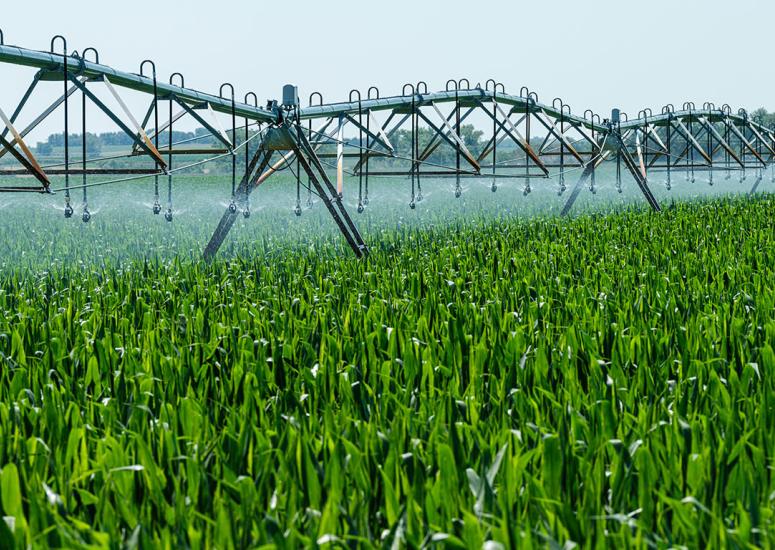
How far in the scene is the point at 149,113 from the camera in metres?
11.0

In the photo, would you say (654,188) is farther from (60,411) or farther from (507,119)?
(60,411)

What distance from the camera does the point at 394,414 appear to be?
12.4 feet

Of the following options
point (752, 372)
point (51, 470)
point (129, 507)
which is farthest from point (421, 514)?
point (752, 372)

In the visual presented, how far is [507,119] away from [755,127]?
17.2 meters

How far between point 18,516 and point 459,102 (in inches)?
526

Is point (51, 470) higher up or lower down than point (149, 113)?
lower down

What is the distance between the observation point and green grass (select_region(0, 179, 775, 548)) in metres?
2.57

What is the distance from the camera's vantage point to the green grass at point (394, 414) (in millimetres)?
2572

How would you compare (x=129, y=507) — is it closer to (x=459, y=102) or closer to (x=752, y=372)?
(x=752, y=372)

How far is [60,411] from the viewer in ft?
12.0

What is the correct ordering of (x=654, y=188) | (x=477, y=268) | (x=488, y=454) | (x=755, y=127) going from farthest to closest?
(x=654, y=188), (x=755, y=127), (x=477, y=268), (x=488, y=454)

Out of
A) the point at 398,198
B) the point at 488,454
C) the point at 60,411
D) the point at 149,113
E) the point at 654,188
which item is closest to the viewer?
the point at 488,454

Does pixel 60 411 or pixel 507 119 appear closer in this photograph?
pixel 60 411

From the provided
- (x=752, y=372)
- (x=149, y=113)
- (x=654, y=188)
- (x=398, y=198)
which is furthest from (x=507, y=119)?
(x=654, y=188)
